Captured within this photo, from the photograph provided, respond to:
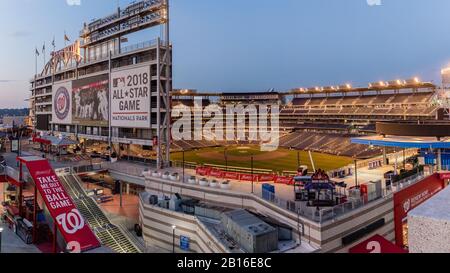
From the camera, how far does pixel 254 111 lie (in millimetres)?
119812

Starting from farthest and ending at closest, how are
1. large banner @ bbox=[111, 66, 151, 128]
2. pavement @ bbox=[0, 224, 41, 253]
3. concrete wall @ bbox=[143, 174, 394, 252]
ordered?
large banner @ bbox=[111, 66, 151, 128]
pavement @ bbox=[0, 224, 41, 253]
concrete wall @ bbox=[143, 174, 394, 252]

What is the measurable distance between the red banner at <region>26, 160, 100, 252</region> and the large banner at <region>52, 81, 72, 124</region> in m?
42.3

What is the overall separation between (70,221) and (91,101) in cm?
3713

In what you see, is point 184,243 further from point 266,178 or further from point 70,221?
point 266,178

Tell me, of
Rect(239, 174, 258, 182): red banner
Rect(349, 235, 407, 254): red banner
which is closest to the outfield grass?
Rect(239, 174, 258, 182): red banner

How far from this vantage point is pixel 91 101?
6025cm

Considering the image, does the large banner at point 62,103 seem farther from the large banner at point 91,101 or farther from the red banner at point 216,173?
the red banner at point 216,173

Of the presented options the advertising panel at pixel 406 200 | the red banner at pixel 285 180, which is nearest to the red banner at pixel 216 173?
the red banner at pixel 285 180

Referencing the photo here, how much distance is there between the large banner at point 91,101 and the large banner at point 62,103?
2.79 metres

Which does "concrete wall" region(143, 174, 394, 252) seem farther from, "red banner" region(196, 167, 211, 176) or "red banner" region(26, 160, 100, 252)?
"red banner" region(26, 160, 100, 252)

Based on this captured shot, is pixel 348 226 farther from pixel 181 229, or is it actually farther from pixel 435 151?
pixel 435 151

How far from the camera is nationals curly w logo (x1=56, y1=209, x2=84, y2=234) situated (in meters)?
27.1

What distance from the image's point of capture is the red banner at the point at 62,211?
26734 millimetres

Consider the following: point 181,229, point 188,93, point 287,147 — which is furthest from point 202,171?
point 188,93
